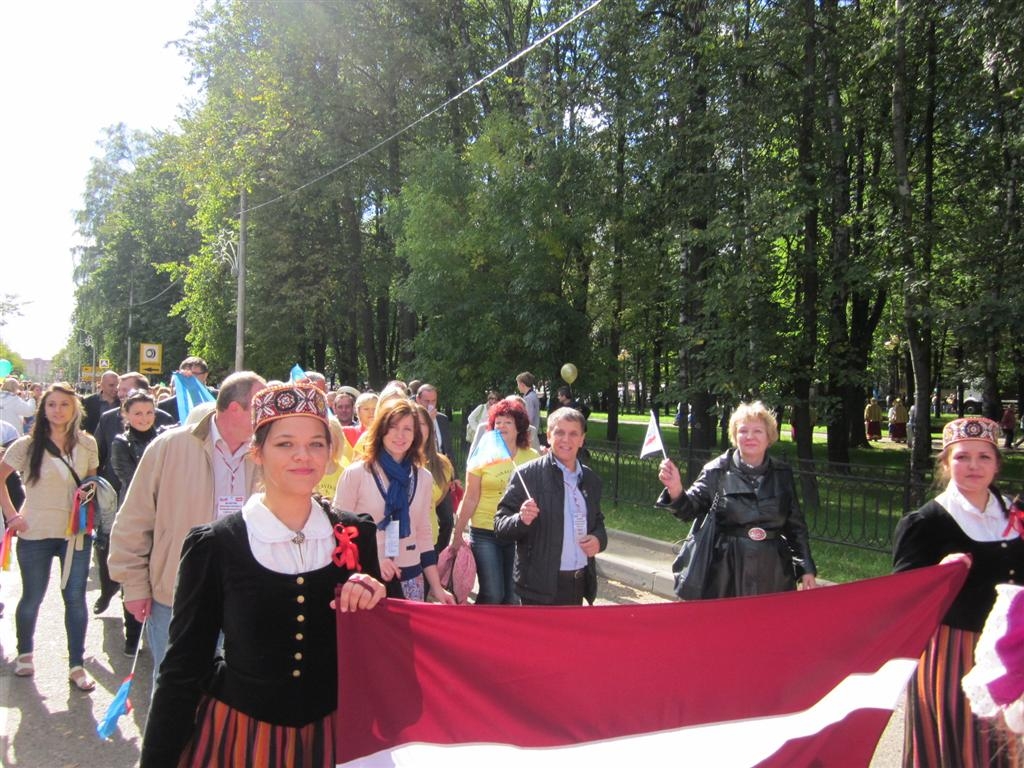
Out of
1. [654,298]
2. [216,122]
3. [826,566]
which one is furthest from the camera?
[216,122]

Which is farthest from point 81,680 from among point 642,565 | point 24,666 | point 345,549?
point 642,565

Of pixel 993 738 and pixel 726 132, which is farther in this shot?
pixel 726 132

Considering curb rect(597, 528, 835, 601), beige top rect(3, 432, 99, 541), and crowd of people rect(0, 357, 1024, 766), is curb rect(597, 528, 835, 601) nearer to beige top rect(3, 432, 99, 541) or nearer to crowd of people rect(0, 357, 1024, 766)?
crowd of people rect(0, 357, 1024, 766)

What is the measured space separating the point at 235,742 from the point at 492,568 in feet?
12.3

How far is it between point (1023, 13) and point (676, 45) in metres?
5.69

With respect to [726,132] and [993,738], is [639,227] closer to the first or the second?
[726,132]

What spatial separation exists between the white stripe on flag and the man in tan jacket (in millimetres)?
1634

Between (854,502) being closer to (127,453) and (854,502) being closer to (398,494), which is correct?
(398,494)

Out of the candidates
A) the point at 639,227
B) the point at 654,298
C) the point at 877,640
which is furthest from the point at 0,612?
the point at 654,298

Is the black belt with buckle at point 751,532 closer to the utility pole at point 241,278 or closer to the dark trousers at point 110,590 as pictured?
the dark trousers at point 110,590

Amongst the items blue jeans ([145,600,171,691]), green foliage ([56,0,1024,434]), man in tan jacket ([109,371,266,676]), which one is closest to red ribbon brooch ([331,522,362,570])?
man in tan jacket ([109,371,266,676])

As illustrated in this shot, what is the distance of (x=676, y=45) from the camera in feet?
49.7

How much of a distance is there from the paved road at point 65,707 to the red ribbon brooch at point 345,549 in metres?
2.99

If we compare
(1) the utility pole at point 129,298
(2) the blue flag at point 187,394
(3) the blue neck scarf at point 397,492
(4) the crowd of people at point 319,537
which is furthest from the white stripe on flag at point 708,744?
(1) the utility pole at point 129,298
